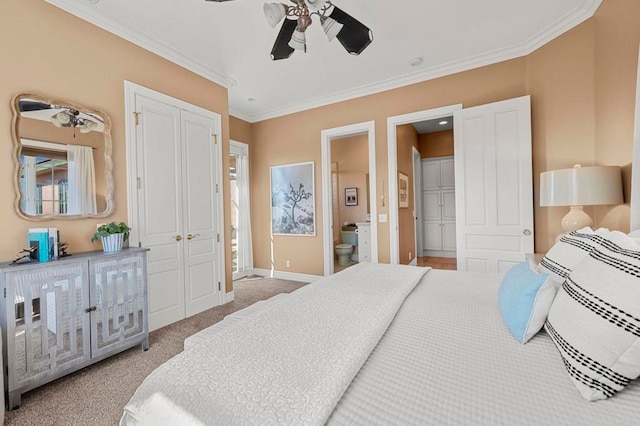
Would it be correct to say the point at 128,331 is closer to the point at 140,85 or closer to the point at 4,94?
the point at 4,94

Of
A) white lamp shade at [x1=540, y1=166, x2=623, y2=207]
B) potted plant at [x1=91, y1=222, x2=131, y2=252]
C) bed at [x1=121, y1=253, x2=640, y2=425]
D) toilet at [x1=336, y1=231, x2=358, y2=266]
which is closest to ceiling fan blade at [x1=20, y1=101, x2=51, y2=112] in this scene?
potted plant at [x1=91, y1=222, x2=131, y2=252]

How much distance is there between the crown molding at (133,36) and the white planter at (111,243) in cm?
184

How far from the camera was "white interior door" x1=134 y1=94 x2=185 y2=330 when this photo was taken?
8.86 ft

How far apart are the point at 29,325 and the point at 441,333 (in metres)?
2.38

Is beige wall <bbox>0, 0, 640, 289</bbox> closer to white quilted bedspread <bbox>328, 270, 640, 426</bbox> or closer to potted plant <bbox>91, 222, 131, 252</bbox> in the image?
potted plant <bbox>91, 222, 131, 252</bbox>

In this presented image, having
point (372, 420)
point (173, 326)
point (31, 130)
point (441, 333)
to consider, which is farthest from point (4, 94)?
point (441, 333)

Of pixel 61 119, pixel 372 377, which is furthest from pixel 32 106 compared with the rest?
pixel 372 377

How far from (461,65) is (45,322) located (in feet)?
14.7

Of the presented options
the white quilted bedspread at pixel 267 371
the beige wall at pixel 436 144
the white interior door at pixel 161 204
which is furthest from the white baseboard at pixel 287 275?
the beige wall at pixel 436 144

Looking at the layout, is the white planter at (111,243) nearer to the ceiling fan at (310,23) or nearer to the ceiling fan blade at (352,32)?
the ceiling fan at (310,23)

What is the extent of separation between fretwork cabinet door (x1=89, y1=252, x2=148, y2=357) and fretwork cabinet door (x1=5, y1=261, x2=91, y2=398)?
0.06m

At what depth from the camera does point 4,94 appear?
1.92 metres

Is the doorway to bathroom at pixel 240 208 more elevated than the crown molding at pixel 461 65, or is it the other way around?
the crown molding at pixel 461 65

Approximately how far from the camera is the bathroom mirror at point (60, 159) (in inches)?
78.4
